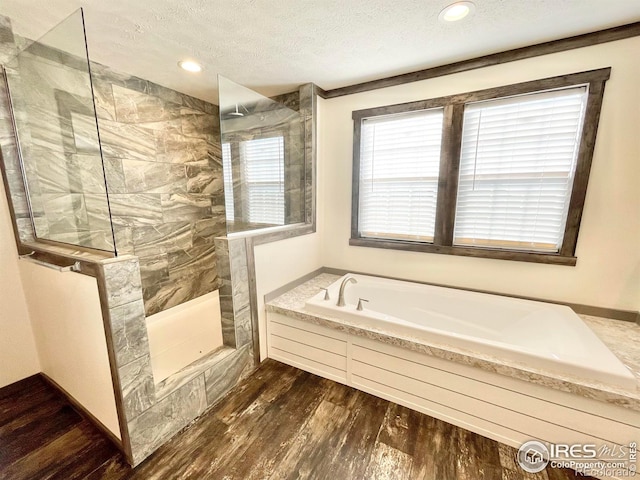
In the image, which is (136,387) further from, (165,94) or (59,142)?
(165,94)

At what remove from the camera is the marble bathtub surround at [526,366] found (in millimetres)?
1236

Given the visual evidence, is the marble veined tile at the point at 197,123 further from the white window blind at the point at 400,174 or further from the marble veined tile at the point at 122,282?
the marble veined tile at the point at 122,282

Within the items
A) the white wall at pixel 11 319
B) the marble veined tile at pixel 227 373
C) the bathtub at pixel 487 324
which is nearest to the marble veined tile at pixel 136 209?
the white wall at pixel 11 319

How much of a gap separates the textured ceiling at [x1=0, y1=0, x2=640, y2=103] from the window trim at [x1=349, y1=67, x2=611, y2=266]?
0.95 ft

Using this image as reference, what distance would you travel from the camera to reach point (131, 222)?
2.32 metres

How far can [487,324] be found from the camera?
2.15 meters

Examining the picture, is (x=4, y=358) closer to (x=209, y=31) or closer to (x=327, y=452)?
(x=327, y=452)

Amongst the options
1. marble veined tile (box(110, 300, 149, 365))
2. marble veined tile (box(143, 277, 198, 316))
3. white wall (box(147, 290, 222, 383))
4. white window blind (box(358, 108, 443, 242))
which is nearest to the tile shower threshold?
white wall (box(147, 290, 222, 383))

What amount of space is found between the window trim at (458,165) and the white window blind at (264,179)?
0.77m

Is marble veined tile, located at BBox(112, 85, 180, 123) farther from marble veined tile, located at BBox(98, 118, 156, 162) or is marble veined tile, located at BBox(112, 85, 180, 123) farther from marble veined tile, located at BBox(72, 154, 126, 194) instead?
marble veined tile, located at BBox(72, 154, 126, 194)

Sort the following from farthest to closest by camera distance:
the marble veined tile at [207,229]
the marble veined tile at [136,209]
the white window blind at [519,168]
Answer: the marble veined tile at [207,229] < the marble veined tile at [136,209] < the white window blind at [519,168]

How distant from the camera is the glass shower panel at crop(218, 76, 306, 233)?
220cm

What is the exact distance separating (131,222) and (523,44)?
3408mm

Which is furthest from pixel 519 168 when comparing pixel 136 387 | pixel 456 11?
pixel 136 387
